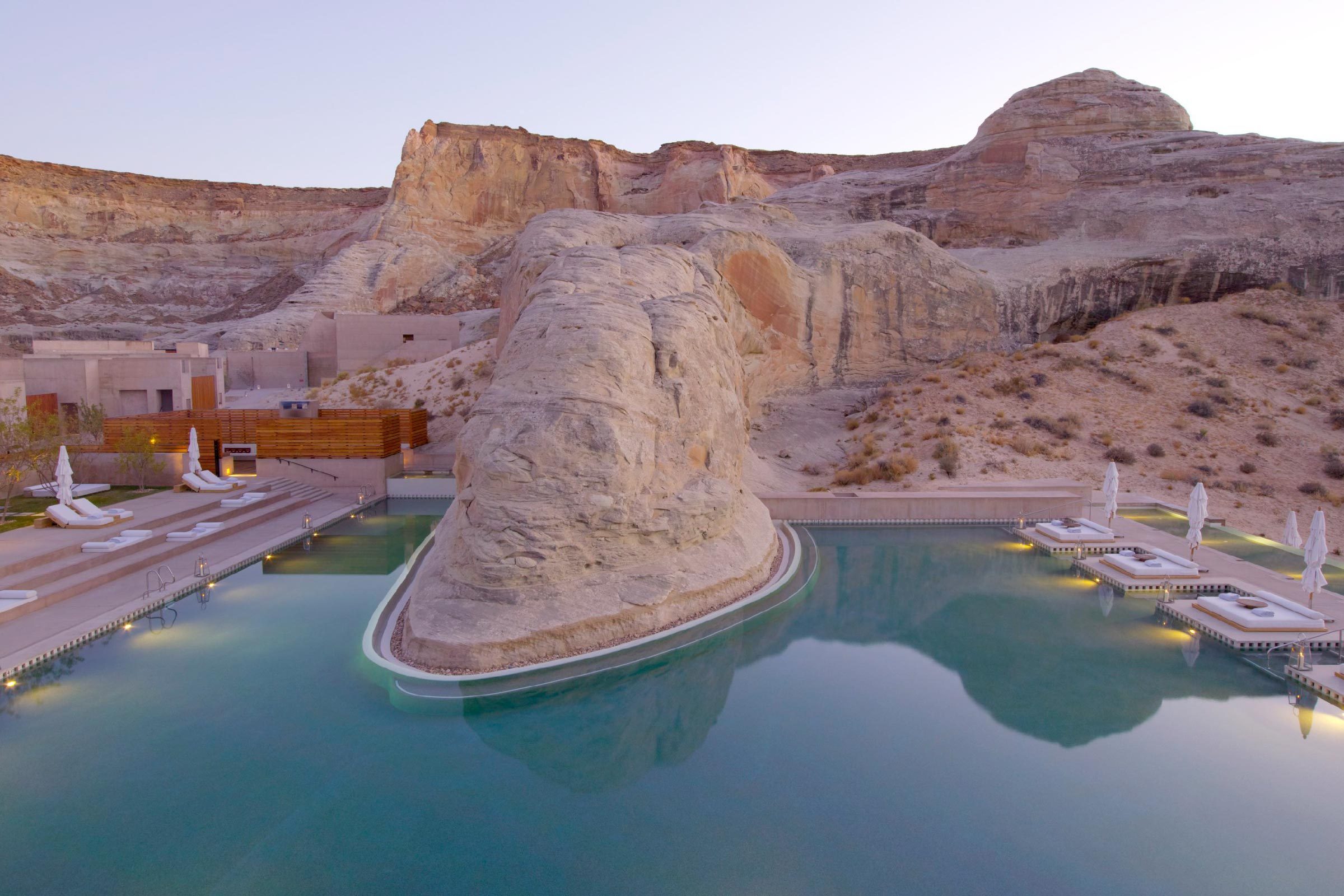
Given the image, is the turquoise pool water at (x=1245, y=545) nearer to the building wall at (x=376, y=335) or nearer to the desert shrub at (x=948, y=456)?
the desert shrub at (x=948, y=456)

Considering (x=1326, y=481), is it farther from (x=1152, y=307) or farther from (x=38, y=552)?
(x=38, y=552)

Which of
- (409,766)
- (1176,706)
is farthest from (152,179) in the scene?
(1176,706)

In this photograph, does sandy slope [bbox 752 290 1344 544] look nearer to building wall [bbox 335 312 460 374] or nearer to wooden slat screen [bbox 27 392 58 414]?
building wall [bbox 335 312 460 374]

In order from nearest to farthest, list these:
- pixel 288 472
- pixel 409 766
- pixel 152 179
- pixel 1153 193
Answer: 1. pixel 409 766
2. pixel 288 472
3. pixel 1153 193
4. pixel 152 179

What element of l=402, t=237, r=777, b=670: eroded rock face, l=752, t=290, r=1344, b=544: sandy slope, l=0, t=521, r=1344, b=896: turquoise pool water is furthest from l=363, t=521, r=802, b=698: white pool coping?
l=752, t=290, r=1344, b=544: sandy slope

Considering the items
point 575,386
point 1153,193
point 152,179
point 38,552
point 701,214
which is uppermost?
point 152,179

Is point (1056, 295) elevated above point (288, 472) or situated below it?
above

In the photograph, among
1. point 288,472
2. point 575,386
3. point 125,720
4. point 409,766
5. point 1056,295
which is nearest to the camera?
point 409,766
